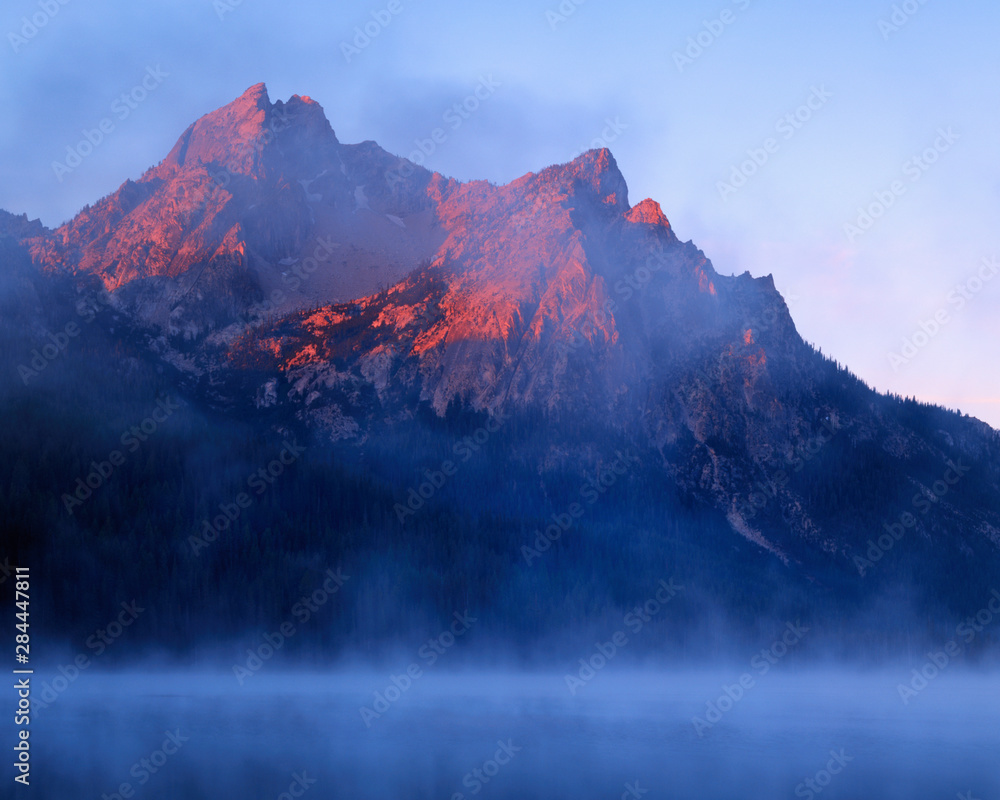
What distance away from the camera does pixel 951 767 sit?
67.9m

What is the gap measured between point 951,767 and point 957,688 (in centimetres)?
9690

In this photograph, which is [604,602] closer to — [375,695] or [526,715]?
[375,695]

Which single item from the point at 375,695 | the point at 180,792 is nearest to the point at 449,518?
the point at 375,695

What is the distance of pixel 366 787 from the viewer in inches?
2242

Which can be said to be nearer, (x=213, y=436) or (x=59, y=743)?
(x=59, y=743)

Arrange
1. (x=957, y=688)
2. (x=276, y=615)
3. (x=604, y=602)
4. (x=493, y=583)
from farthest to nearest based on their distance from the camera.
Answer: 1. (x=604, y=602)
2. (x=493, y=583)
3. (x=957, y=688)
4. (x=276, y=615)

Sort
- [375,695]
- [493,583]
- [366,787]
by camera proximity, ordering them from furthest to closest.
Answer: [493,583] → [375,695] → [366,787]

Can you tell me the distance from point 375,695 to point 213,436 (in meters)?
74.0

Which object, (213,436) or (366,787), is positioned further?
(213,436)

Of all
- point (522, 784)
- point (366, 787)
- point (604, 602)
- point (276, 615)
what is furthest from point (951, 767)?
point (604, 602)

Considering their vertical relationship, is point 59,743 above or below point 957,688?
below

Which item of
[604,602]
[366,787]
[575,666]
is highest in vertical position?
[604,602]

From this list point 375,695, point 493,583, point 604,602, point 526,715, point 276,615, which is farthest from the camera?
point 604,602

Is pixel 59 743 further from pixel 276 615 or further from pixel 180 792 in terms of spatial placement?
pixel 276 615
